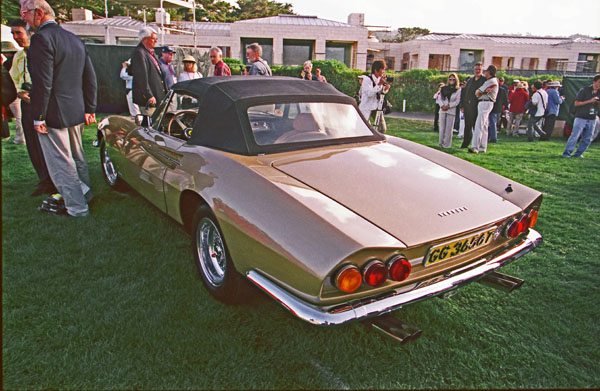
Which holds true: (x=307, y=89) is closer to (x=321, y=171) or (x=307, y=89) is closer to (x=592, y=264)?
(x=321, y=171)

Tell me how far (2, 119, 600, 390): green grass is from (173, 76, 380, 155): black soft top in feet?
3.42

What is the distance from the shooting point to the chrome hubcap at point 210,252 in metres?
2.73

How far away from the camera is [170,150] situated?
10.4ft

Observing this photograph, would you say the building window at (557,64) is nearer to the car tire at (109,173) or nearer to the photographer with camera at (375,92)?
the photographer with camera at (375,92)

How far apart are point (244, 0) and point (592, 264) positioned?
190 ft

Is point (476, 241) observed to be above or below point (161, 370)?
above

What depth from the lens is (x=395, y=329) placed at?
2.00 meters

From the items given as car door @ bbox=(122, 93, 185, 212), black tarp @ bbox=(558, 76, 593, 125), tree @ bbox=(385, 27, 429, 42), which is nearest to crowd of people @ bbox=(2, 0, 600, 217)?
car door @ bbox=(122, 93, 185, 212)

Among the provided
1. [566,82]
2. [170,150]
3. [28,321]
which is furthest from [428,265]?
[566,82]

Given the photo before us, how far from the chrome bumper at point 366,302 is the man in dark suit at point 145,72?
4.32 meters

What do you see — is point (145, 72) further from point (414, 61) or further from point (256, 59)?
point (414, 61)

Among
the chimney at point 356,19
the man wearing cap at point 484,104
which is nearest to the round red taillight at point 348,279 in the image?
the man wearing cap at point 484,104

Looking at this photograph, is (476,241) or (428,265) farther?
(476,241)

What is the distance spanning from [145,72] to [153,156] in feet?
9.00
